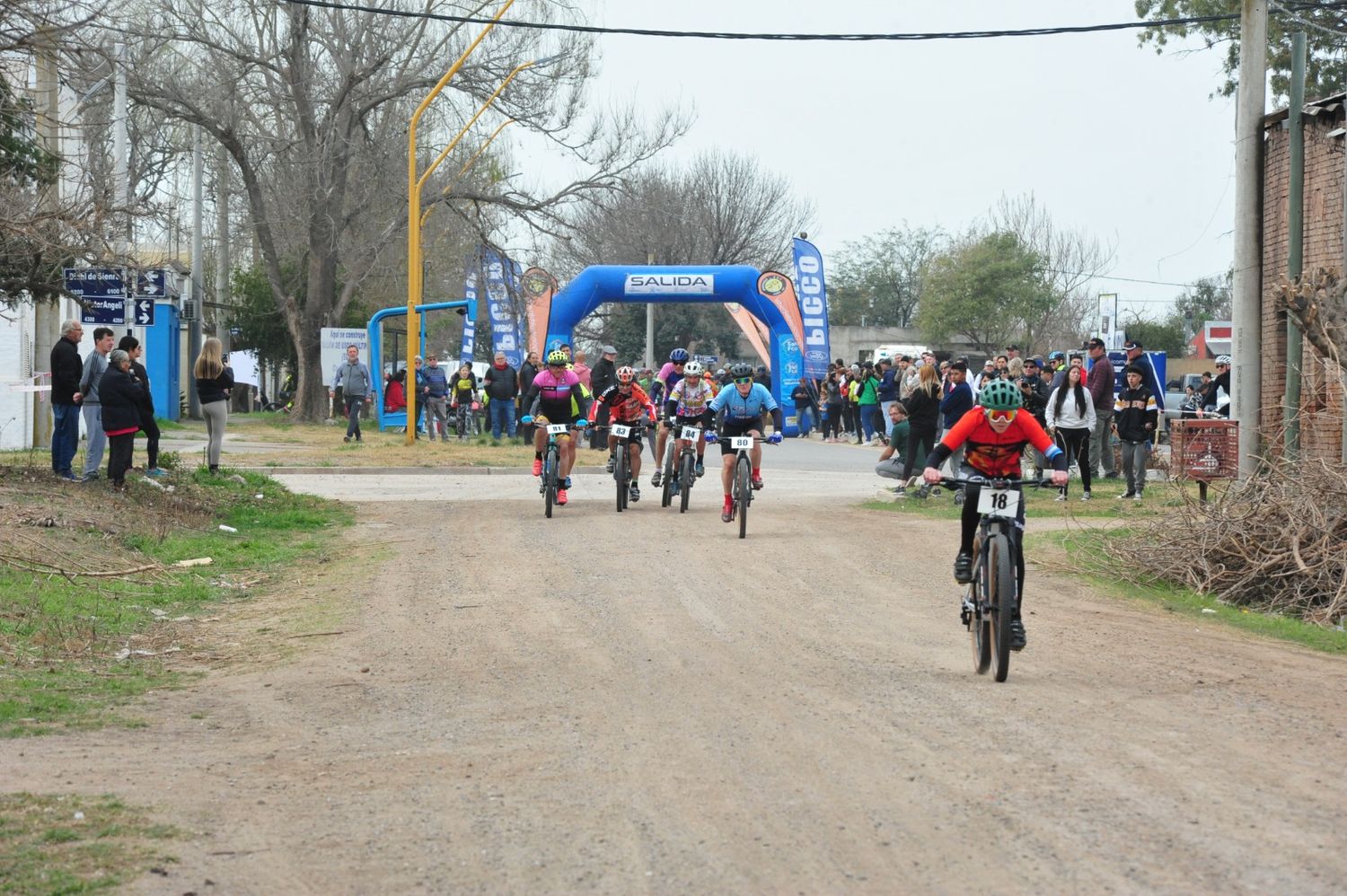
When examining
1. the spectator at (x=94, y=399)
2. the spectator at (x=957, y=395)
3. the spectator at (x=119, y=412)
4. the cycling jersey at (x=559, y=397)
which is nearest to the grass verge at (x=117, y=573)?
the spectator at (x=119, y=412)

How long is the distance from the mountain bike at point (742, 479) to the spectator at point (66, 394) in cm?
730

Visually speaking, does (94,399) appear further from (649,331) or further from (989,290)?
(989,290)

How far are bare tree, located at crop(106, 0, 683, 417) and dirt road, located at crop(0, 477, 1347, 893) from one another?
26796 millimetres

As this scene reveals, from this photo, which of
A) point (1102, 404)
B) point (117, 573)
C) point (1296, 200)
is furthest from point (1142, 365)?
point (117, 573)

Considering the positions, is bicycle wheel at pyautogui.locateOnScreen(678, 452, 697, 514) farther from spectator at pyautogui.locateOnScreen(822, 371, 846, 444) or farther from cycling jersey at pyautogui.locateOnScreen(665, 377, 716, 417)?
spectator at pyautogui.locateOnScreen(822, 371, 846, 444)

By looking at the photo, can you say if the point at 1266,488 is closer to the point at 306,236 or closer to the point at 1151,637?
the point at 1151,637

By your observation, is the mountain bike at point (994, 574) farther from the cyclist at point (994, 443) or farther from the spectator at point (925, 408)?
the spectator at point (925, 408)

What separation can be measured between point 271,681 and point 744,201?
62.8 metres

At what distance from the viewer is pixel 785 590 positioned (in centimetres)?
1174

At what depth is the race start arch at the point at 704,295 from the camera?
3697 cm

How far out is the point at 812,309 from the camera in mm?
40938

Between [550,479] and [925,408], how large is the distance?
4935 millimetres

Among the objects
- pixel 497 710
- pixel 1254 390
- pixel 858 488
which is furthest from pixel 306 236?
pixel 497 710

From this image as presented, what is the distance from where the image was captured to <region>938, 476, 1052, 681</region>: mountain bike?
8320 millimetres
